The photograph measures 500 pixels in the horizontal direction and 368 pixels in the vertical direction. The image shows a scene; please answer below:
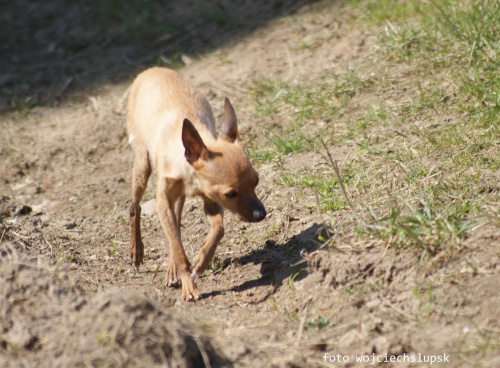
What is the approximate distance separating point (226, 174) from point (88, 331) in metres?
1.59

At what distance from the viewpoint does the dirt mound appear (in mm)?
3031

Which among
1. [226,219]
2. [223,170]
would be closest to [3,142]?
[226,219]

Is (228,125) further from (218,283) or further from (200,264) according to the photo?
(218,283)

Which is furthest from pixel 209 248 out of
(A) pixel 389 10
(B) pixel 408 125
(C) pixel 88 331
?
(A) pixel 389 10

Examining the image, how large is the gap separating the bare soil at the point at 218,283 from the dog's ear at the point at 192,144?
993 mm

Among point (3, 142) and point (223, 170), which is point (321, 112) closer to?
point (223, 170)

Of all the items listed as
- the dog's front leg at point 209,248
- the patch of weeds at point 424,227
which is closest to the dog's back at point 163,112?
the dog's front leg at point 209,248

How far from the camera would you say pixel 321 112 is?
21.0 ft

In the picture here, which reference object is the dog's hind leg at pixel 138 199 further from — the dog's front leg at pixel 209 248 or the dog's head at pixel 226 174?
the dog's head at pixel 226 174

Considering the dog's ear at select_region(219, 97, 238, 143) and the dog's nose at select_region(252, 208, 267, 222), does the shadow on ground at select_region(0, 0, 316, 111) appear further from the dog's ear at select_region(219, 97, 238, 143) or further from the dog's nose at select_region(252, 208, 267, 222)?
the dog's nose at select_region(252, 208, 267, 222)

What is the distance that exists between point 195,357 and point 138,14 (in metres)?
8.29

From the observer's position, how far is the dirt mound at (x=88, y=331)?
3.03 m

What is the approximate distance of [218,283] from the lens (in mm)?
4750

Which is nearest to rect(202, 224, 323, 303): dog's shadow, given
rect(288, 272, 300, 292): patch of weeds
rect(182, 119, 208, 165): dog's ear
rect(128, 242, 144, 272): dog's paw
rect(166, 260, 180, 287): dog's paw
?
rect(288, 272, 300, 292): patch of weeds
